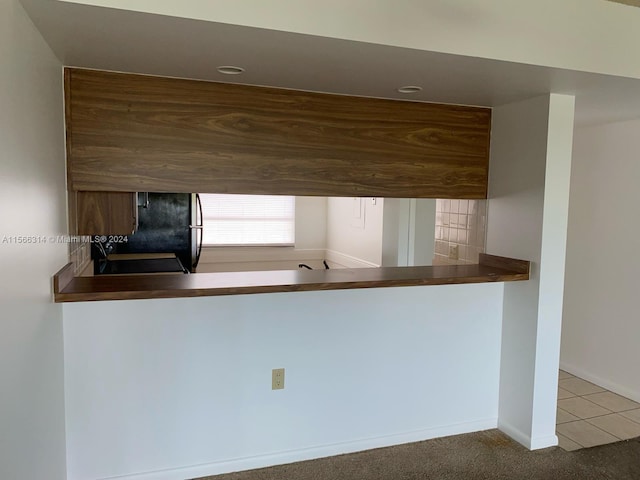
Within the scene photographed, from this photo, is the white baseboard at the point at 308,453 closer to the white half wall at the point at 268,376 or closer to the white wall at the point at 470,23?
the white half wall at the point at 268,376

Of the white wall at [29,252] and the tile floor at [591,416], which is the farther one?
the tile floor at [591,416]

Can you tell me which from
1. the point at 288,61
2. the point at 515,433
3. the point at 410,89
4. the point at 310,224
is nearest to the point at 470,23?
the point at 410,89

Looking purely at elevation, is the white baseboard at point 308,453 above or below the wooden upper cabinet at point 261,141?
below

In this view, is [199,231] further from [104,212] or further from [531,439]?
[531,439]

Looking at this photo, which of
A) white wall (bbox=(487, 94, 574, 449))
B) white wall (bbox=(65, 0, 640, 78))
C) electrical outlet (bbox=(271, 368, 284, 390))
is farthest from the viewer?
white wall (bbox=(487, 94, 574, 449))

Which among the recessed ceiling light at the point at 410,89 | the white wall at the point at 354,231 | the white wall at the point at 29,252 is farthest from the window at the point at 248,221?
the white wall at the point at 29,252

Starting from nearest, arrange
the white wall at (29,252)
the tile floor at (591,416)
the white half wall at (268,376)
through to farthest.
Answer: the white wall at (29,252) < the white half wall at (268,376) < the tile floor at (591,416)

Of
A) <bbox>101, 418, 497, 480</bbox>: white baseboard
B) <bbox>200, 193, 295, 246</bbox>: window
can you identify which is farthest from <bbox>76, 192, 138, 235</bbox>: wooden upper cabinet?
<bbox>200, 193, 295, 246</bbox>: window

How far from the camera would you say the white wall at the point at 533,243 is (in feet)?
8.45

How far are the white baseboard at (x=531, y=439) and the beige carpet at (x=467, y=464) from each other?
3 cm

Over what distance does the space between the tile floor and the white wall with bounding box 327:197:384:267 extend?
1.60 metres

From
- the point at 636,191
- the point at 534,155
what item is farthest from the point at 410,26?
the point at 636,191

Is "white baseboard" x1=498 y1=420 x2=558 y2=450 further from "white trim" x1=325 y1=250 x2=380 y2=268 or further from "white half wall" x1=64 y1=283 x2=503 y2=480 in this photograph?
"white trim" x1=325 y1=250 x2=380 y2=268

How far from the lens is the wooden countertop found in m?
2.10
